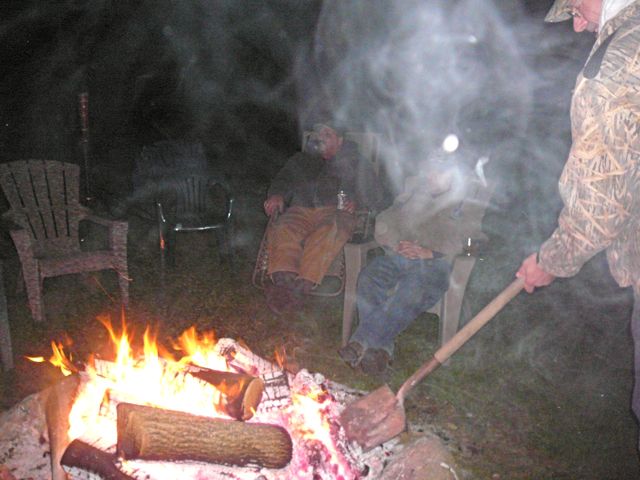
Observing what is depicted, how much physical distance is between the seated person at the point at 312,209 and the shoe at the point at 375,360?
84 centimetres

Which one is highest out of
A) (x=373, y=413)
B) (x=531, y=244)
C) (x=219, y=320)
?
(x=373, y=413)

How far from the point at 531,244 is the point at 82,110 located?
216 inches

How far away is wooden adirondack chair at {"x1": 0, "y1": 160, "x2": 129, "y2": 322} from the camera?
407cm

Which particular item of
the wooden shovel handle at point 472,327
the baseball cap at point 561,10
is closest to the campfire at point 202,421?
the wooden shovel handle at point 472,327

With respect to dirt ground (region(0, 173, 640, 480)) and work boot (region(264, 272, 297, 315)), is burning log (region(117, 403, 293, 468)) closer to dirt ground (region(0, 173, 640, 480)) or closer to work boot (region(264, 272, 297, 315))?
dirt ground (region(0, 173, 640, 480))

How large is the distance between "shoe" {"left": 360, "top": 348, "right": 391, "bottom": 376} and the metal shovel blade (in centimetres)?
95

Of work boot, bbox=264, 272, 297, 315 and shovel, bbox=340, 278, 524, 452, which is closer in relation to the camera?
shovel, bbox=340, 278, 524, 452

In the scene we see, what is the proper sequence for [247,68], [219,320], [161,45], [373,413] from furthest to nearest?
1. [247,68]
2. [161,45]
3. [219,320]
4. [373,413]

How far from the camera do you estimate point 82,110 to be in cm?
537

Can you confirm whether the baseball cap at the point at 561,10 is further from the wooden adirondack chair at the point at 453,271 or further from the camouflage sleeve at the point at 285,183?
the camouflage sleeve at the point at 285,183

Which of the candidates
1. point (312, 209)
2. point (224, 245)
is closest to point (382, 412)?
point (312, 209)

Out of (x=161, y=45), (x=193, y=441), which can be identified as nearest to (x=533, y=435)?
(x=193, y=441)

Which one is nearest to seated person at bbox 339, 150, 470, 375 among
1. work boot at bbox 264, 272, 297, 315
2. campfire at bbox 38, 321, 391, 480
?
work boot at bbox 264, 272, 297, 315

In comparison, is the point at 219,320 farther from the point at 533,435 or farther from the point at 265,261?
the point at 533,435
